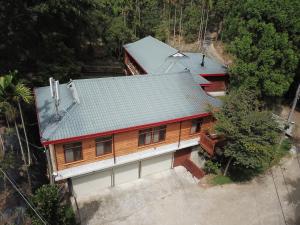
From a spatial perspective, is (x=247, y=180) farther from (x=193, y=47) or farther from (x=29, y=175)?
(x=193, y=47)

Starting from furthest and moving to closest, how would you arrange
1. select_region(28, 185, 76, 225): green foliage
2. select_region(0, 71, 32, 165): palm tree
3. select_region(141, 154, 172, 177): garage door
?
select_region(141, 154, 172, 177): garage door
select_region(28, 185, 76, 225): green foliage
select_region(0, 71, 32, 165): palm tree

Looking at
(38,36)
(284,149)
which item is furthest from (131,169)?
(38,36)

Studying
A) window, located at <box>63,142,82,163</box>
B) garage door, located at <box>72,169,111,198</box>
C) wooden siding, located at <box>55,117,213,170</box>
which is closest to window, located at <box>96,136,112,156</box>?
wooden siding, located at <box>55,117,213,170</box>

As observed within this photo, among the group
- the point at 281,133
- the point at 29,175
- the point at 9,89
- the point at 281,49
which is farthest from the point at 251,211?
the point at 9,89

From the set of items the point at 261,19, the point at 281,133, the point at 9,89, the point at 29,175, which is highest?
the point at 261,19

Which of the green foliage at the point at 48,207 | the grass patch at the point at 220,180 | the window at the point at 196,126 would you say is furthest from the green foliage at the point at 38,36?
the grass patch at the point at 220,180

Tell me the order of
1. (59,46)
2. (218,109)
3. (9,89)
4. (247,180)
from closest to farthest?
(9,89) < (218,109) < (247,180) < (59,46)

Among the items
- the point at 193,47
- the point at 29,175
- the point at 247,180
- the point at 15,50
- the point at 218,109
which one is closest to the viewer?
the point at 29,175

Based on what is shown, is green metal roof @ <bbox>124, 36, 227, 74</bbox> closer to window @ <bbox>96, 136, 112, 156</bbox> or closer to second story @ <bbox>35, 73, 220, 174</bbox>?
second story @ <bbox>35, 73, 220, 174</bbox>
